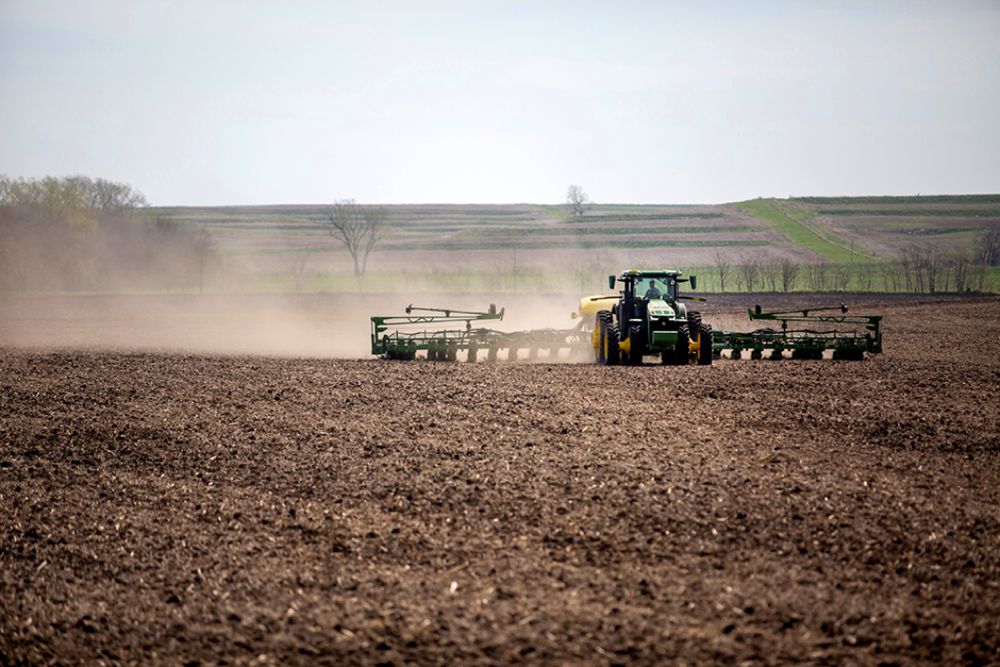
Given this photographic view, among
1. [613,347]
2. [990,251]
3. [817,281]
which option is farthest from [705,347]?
[990,251]

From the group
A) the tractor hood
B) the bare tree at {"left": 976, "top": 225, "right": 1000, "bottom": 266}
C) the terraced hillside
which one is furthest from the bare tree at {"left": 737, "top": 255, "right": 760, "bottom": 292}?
the tractor hood

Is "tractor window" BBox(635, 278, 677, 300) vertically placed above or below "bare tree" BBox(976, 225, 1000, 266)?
below

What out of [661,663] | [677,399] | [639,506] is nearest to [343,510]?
[639,506]

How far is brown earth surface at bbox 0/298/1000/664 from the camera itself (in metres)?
7.19

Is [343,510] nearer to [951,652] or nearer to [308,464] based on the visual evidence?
[308,464]

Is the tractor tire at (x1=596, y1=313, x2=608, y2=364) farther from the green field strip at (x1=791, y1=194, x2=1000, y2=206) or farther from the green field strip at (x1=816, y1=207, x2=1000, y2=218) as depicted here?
the green field strip at (x1=791, y1=194, x2=1000, y2=206)

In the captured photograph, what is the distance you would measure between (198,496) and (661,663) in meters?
6.27

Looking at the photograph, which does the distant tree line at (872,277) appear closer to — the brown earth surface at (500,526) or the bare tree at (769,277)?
the bare tree at (769,277)

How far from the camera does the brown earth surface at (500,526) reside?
7188 mm

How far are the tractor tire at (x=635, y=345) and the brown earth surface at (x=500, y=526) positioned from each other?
4.14m

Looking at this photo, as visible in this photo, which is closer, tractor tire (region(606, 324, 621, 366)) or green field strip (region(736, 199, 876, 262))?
tractor tire (region(606, 324, 621, 366))

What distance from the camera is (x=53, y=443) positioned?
13812mm

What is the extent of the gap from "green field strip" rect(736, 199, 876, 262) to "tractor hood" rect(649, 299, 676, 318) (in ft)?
216

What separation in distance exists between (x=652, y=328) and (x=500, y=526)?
13.3m
